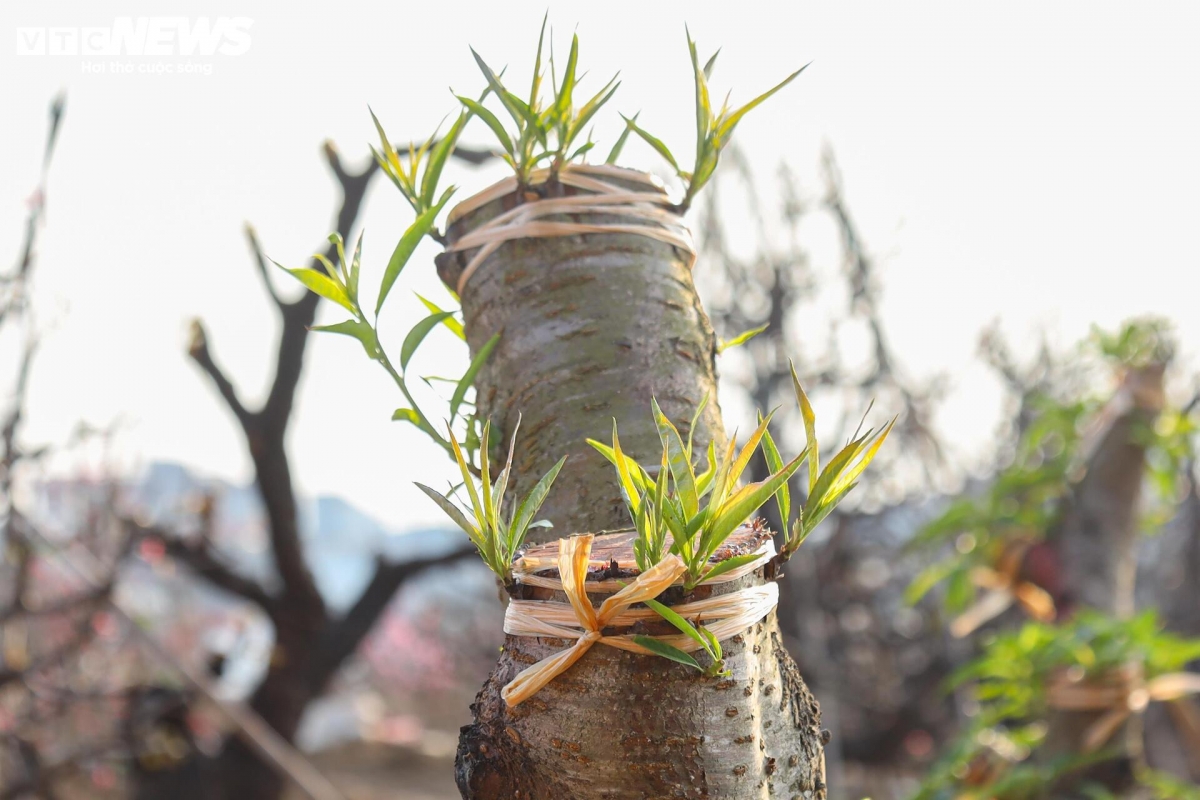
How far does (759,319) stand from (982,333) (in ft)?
3.33

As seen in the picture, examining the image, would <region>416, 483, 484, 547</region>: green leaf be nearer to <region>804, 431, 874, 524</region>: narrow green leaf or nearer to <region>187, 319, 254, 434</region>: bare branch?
<region>804, 431, 874, 524</region>: narrow green leaf

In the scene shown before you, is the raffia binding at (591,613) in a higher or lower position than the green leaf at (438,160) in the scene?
lower

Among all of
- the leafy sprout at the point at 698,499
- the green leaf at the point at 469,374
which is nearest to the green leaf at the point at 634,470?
the leafy sprout at the point at 698,499

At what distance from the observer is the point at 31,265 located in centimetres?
184

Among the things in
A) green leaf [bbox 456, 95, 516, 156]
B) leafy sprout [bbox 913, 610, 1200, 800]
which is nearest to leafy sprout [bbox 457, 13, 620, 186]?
green leaf [bbox 456, 95, 516, 156]

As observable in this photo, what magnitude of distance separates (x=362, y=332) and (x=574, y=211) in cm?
13

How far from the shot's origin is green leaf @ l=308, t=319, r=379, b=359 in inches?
17.5

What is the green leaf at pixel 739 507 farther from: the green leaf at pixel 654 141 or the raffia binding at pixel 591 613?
the green leaf at pixel 654 141

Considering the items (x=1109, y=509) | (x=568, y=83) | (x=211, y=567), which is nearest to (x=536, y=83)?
(x=568, y=83)

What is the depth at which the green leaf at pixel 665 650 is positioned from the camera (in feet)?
1.13

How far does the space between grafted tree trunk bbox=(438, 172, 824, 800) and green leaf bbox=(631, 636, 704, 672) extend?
0.02 meters

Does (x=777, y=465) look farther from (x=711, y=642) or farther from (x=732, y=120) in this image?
(x=732, y=120)

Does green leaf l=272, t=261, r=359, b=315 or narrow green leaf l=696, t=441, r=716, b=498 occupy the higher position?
green leaf l=272, t=261, r=359, b=315

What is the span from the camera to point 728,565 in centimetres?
35
